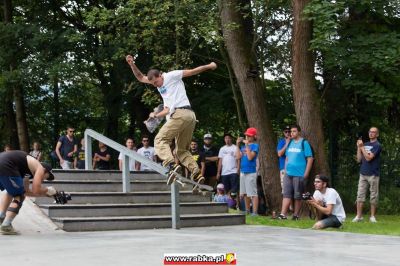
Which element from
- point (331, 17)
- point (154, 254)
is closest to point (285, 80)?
point (331, 17)

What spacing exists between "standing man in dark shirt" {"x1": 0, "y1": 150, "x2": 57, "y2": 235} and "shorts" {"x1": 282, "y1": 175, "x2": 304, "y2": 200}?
5036 millimetres

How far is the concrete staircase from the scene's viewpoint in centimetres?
1112

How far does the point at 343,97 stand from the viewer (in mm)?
19688

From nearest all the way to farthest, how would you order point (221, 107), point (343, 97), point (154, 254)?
point (154, 254)
point (343, 97)
point (221, 107)

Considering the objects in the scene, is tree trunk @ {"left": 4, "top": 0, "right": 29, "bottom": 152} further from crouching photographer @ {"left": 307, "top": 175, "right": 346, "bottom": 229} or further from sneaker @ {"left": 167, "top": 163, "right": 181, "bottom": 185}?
crouching photographer @ {"left": 307, "top": 175, "right": 346, "bottom": 229}

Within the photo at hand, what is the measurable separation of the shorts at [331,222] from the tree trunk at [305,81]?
11.9 ft

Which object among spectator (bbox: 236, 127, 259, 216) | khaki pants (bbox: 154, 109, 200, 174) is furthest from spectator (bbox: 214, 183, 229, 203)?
khaki pants (bbox: 154, 109, 200, 174)

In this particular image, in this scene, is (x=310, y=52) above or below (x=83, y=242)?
above

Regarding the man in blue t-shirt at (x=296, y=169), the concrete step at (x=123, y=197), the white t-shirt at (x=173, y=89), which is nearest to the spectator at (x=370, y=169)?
the man in blue t-shirt at (x=296, y=169)

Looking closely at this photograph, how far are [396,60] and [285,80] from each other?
5765mm

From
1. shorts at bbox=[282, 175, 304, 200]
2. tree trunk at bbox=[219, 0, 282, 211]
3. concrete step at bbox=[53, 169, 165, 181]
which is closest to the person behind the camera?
concrete step at bbox=[53, 169, 165, 181]

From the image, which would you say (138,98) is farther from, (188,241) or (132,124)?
(188,241)

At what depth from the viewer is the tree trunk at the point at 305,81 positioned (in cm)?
1504

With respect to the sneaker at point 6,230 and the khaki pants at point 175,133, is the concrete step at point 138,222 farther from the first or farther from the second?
the khaki pants at point 175,133
